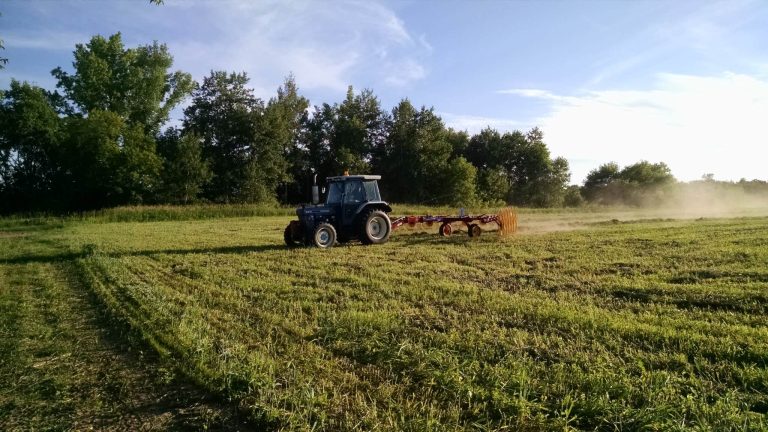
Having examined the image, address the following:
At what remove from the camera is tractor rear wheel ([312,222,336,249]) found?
12.2 metres

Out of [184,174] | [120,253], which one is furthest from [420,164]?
[120,253]

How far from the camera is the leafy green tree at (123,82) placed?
133 feet

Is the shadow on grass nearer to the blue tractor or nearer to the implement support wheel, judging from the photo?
the blue tractor

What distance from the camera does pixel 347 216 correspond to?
12984 millimetres

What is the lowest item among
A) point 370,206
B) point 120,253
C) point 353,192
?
point 120,253

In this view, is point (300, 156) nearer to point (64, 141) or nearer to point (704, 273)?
point (64, 141)

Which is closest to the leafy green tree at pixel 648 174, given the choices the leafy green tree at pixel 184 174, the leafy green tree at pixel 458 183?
the leafy green tree at pixel 458 183

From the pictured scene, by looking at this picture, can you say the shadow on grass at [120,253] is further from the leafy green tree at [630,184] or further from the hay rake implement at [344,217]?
the leafy green tree at [630,184]

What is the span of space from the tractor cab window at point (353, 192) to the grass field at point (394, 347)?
14.0 ft

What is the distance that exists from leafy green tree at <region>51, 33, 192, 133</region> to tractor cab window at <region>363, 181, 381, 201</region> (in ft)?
111

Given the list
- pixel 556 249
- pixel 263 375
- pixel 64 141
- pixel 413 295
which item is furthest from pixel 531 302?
pixel 64 141

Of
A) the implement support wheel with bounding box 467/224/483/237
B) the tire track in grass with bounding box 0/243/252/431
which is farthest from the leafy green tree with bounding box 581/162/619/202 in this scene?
the tire track in grass with bounding box 0/243/252/431

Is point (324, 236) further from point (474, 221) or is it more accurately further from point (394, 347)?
point (394, 347)

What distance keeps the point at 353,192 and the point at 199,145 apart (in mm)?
30760
